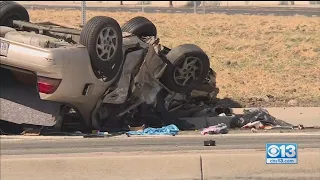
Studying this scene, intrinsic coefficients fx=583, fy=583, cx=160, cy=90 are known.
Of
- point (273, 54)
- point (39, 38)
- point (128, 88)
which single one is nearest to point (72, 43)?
point (39, 38)

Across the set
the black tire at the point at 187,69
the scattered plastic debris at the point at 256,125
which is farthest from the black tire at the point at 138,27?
the scattered plastic debris at the point at 256,125

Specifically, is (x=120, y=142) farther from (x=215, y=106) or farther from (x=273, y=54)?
(x=273, y=54)

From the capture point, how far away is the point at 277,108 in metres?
10.1

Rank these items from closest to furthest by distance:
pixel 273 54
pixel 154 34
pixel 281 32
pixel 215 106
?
1. pixel 154 34
2. pixel 215 106
3. pixel 273 54
4. pixel 281 32

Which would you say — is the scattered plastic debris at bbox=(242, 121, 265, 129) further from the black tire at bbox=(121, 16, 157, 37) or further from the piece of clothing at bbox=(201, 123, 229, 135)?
the black tire at bbox=(121, 16, 157, 37)

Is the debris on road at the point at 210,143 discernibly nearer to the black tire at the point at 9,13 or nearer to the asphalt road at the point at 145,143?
the asphalt road at the point at 145,143

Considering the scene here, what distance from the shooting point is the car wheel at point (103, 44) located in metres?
7.49

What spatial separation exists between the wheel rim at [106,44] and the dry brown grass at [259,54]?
4.07m

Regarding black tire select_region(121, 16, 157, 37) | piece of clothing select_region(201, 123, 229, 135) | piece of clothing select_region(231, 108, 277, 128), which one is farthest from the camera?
black tire select_region(121, 16, 157, 37)

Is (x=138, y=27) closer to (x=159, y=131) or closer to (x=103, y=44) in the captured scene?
(x=103, y=44)

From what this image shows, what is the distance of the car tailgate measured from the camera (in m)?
7.63

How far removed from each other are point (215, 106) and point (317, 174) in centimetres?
440

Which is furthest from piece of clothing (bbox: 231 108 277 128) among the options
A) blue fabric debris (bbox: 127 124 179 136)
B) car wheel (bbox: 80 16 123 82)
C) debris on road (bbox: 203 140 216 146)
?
car wheel (bbox: 80 16 123 82)

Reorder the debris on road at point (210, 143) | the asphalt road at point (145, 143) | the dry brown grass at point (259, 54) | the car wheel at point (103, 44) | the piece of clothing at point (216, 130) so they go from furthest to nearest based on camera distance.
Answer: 1. the dry brown grass at point (259, 54)
2. the piece of clothing at point (216, 130)
3. the car wheel at point (103, 44)
4. the debris on road at point (210, 143)
5. the asphalt road at point (145, 143)
